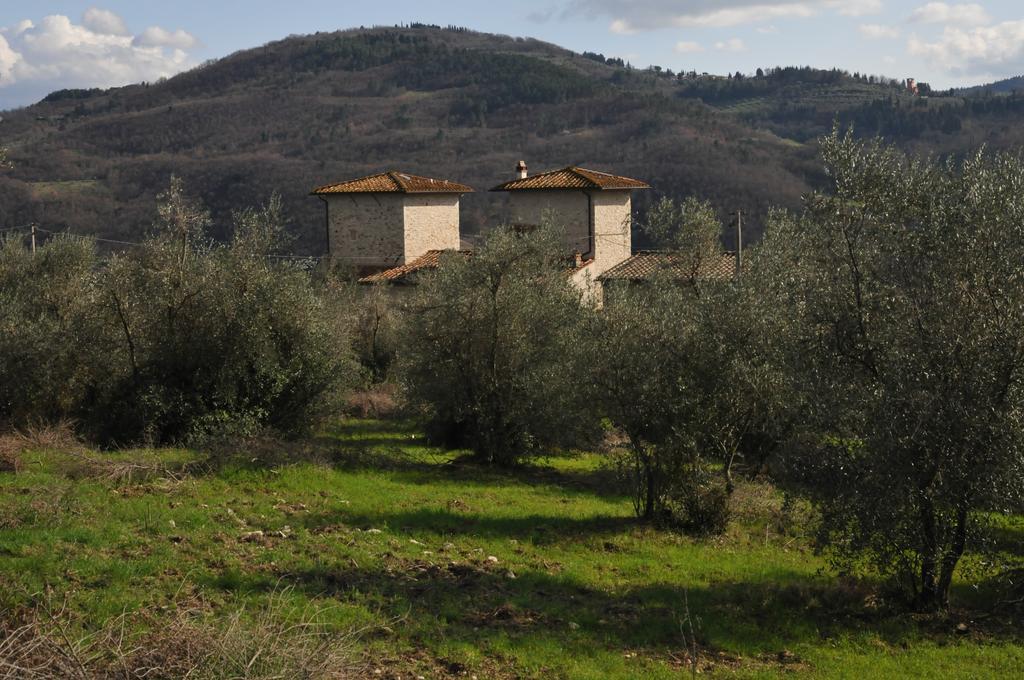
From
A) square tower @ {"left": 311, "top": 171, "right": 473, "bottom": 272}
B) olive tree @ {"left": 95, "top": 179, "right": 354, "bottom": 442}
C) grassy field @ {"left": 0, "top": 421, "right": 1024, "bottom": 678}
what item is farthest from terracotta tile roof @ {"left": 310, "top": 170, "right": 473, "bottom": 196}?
grassy field @ {"left": 0, "top": 421, "right": 1024, "bottom": 678}

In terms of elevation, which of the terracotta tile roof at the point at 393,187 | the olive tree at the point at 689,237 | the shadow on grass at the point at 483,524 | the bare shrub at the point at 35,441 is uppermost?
the terracotta tile roof at the point at 393,187

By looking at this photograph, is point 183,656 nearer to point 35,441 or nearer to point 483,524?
point 483,524

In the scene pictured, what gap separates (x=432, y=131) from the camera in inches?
4788

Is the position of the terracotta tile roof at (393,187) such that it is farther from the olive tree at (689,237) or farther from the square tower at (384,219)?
the olive tree at (689,237)

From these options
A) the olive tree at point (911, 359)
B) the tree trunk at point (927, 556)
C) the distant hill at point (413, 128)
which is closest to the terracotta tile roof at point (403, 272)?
the distant hill at point (413, 128)

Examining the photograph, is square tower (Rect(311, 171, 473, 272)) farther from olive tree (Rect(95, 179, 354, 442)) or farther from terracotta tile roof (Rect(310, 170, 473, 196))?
olive tree (Rect(95, 179, 354, 442))

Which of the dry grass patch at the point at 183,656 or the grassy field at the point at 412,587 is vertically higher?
the dry grass patch at the point at 183,656

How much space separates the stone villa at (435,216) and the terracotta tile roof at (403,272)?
0.34ft

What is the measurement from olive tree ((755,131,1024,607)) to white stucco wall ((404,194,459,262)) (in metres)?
30.6

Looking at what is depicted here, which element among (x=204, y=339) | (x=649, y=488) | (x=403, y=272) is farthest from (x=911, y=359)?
(x=403, y=272)

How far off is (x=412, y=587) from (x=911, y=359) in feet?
19.8

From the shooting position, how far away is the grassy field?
8289 millimetres

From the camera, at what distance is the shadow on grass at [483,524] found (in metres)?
13.3

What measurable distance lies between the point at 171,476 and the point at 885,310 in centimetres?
1086
